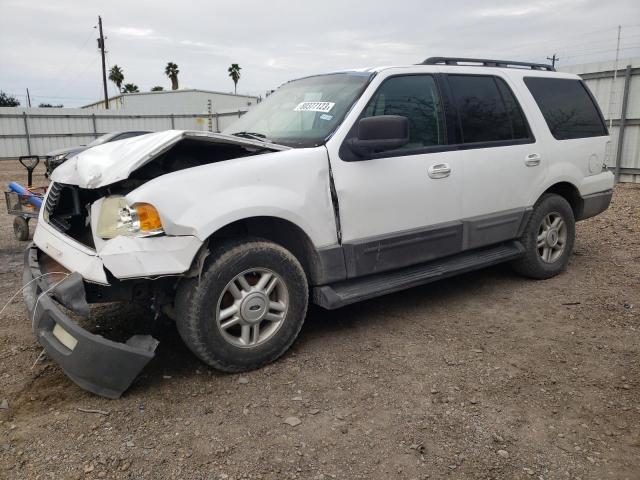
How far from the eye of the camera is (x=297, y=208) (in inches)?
127

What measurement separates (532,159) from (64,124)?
24.4 meters

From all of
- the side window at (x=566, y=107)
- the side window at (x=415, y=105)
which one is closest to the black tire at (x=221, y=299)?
the side window at (x=415, y=105)

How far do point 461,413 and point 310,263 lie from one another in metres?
1.33

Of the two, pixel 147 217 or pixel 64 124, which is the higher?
pixel 64 124

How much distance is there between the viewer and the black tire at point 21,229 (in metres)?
6.91

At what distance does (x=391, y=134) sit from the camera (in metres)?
3.33

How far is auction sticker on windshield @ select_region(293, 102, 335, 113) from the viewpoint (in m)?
3.74

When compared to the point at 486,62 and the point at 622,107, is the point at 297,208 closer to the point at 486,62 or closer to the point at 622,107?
the point at 486,62

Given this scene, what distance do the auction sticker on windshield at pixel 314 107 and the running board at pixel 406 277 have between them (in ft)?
4.14

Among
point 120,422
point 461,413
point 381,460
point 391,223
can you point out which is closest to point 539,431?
point 461,413

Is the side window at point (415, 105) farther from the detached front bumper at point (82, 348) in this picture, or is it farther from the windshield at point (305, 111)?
the detached front bumper at point (82, 348)

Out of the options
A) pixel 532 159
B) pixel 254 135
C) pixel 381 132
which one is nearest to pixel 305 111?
pixel 254 135

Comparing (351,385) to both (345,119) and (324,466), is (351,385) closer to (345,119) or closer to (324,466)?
(324,466)

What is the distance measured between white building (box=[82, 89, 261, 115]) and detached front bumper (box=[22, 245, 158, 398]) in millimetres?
33213
